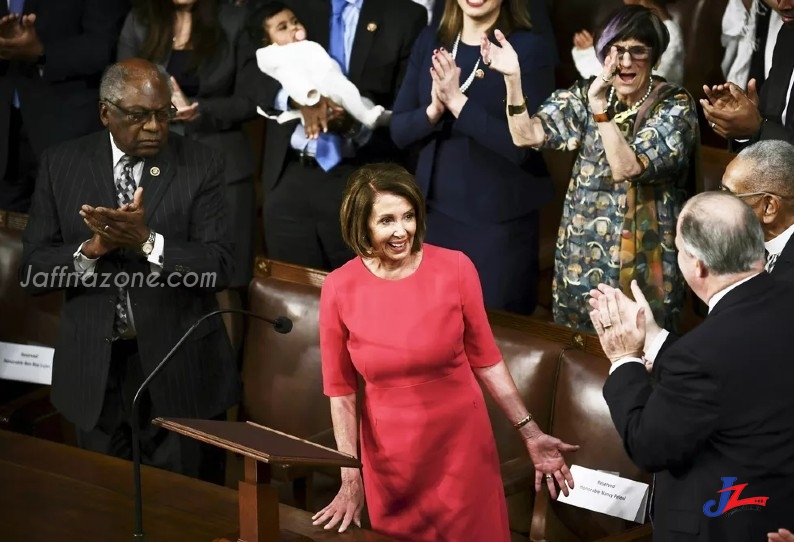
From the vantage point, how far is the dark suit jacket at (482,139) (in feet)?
13.3

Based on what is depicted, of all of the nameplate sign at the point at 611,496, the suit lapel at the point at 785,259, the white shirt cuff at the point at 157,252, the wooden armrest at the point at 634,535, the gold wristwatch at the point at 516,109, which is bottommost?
the wooden armrest at the point at 634,535

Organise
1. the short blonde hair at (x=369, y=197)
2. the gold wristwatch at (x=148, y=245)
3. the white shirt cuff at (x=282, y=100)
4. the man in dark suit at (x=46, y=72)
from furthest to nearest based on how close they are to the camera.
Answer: the man in dark suit at (x=46, y=72), the white shirt cuff at (x=282, y=100), the gold wristwatch at (x=148, y=245), the short blonde hair at (x=369, y=197)

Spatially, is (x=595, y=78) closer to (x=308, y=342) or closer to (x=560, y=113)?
(x=560, y=113)

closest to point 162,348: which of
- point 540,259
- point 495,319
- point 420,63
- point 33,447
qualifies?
point 33,447

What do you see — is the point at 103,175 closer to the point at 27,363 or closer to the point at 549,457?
the point at 27,363

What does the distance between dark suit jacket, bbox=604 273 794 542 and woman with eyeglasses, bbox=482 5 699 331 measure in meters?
1.16

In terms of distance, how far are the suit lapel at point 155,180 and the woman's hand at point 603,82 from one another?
4.08 ft

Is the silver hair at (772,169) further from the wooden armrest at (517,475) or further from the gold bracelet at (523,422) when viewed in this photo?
the wooden armrest at (517,475)

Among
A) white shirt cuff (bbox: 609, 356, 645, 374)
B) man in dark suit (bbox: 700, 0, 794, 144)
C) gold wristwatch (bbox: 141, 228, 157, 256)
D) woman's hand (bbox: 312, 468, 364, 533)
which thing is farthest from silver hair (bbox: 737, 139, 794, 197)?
gold wristwatch (bbox: 141, 228, 157, 256)

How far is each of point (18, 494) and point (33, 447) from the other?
35 cm

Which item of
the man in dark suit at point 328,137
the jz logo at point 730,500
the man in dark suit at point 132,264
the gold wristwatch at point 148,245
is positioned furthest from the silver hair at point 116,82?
the jz logo at point 730,500

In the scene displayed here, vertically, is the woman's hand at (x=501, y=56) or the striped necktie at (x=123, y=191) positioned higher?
the woman's hand at (x=501, y=56)

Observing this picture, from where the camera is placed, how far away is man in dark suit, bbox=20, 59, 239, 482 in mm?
3576

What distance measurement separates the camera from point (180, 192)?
3633 mm
